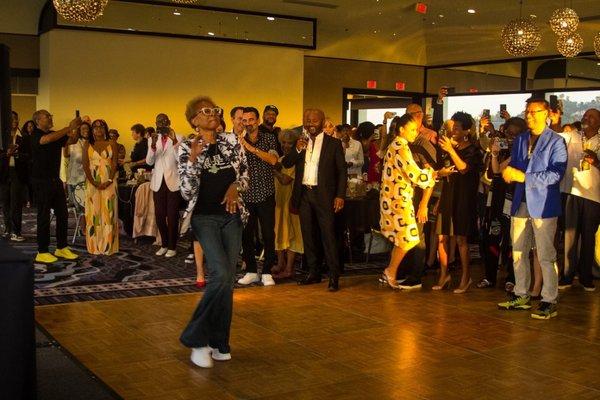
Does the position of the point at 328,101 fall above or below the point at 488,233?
above

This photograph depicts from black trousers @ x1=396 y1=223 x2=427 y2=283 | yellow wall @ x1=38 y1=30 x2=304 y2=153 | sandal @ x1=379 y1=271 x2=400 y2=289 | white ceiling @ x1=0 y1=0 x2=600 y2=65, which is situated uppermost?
white ceiling @ x1=0 y1=0 x2=600 y2=65

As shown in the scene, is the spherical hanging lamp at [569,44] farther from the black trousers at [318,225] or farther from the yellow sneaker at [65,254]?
the yellow sneaker at [65,254]

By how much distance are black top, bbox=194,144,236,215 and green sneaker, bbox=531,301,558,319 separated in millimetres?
3000

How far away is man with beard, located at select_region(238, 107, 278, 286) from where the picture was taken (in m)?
7.35

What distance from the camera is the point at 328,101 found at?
1703 cm

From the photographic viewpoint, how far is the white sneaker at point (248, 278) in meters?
7.62

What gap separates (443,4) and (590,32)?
9.02 ft

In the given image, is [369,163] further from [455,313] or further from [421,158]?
[455,313]

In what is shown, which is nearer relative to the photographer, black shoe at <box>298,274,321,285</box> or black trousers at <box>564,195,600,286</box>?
black shoe at <box>298,274,321,285</box>

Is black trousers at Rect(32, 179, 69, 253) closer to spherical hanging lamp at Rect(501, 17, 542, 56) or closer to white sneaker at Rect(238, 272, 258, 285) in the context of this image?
white sneaker at Rect(238, 272, 258, 285)

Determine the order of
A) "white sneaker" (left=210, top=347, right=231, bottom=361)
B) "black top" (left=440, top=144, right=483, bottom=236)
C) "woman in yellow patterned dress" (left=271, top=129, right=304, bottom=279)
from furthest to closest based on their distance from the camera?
1. "woman in yellow patterned dress" (left=271, top=129, right=304, bottom=279)
2. "black top" (left=440, top=144, right=483, bottom=236)
3. "white sneaker" (left=210, top=347, right=231, bottom=361)

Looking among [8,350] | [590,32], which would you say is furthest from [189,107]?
[590,32]

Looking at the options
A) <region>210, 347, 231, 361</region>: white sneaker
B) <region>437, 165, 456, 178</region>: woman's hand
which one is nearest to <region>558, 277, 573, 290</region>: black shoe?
<region>437, 165, 456, 178</region>: woman's hand

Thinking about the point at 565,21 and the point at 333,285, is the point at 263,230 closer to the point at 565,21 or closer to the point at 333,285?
the point at 333,285
